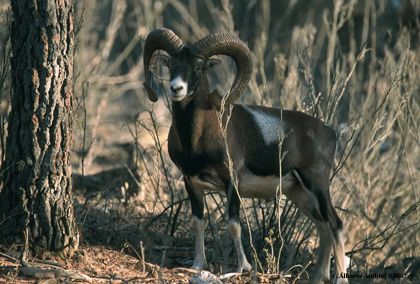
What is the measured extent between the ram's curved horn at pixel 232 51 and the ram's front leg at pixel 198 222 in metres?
0.91

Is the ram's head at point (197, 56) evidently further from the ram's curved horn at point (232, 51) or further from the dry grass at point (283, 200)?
the dry grass at point (283, 200)

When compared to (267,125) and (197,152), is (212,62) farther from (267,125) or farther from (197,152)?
(197,152)

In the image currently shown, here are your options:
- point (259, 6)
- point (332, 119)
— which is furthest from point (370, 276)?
point (259, 6)

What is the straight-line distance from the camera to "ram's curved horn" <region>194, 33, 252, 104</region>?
8406 millimetres

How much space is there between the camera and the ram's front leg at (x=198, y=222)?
8438 mm

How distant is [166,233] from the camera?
31.3ft

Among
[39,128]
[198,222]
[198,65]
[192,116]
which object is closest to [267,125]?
[192,116]

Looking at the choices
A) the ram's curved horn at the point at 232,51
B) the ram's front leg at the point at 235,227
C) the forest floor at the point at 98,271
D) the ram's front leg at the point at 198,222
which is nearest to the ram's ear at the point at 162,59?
the ram's curved horn at the point at 232,51

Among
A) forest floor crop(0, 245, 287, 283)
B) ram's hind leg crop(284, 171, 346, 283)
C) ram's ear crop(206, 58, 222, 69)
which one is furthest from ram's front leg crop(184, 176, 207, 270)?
ram's ear crop(206, 58, 222, 69)

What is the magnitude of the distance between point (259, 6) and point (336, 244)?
609 inches

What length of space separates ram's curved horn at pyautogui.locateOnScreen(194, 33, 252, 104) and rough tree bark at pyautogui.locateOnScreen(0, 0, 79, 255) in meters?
1.40

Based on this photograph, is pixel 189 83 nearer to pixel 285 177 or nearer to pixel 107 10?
pixel 285 177

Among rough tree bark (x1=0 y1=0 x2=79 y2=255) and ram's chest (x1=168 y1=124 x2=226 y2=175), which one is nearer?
rough tree bark (x1=0 y1=0 x2=79 y2=255)

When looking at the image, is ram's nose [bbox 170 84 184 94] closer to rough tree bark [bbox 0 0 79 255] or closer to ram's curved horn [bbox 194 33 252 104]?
ram's curved horn [bbox 194 33 252 104]
